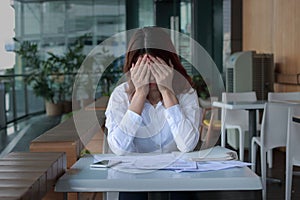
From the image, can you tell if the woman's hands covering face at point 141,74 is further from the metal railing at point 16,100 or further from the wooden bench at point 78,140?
the metal railing at point 16,100

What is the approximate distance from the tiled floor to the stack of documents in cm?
77

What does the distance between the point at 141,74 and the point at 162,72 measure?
0.08 meters

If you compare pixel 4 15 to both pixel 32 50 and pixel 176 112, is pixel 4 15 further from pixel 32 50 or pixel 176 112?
pixel 32 50

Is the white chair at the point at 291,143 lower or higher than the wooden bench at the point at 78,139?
lower

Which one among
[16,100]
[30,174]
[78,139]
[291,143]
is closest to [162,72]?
[78,139]

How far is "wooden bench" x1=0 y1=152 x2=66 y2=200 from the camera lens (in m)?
1.03

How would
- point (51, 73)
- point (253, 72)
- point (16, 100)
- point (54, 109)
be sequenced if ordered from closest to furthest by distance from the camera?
point (253, 72), point (16, 100), point (54, 109), point (51, 73)

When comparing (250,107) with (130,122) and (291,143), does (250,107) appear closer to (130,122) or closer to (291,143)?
(291,143)

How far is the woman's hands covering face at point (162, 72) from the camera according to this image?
1.69 metres

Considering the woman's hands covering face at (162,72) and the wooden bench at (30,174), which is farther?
the woman's hands covering face at (162,72)

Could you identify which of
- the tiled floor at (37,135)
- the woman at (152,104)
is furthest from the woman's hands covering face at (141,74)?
the tiled floor at (37,135)

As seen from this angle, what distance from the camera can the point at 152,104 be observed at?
1867 mm

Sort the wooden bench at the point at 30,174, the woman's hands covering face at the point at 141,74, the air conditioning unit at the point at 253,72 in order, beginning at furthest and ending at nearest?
1. the air conditioning unit at the point at 253,72
2. the woman's hands covering face at the point at 141,74
3. the wooden bench at the point at 30,174

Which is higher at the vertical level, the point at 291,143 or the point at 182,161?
the point at 182,161
